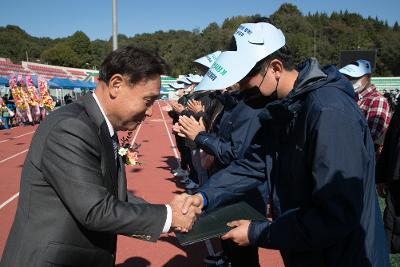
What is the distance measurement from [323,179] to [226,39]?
2886 inches

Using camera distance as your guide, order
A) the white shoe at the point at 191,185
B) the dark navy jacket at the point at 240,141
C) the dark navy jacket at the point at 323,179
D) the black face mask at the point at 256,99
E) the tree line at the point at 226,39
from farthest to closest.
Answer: the tree line at the point at 226,39 < the white shoe at the point at 191,185 < the dark navy jacket at the point at 240,141 < the black face mask at the point at 256,99 < the dark navy jacket at the point at 323,179

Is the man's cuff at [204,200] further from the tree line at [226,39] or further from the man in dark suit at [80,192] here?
the tree line at [226,39]

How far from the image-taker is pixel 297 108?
183 centimetres

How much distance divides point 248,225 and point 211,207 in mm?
738

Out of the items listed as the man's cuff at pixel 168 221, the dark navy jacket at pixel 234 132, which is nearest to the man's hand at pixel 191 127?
the dark navy jacket at pixel 234 132

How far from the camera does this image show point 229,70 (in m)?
2.21

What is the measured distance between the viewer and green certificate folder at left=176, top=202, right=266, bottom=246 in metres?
2.00

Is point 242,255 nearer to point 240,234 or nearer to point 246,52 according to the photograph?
point 240,234

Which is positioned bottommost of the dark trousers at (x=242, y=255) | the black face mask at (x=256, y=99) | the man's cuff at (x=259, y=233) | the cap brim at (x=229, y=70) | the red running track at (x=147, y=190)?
the red running track at (x=147, y=190)

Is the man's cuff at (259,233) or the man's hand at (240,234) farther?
the man's hand at (240,234)

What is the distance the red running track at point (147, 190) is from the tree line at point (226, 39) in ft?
183

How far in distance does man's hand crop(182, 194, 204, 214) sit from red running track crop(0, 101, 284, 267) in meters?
2.13

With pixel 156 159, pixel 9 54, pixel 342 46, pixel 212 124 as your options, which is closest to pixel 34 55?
pixel 9 54

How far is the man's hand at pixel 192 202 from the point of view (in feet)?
7.32
